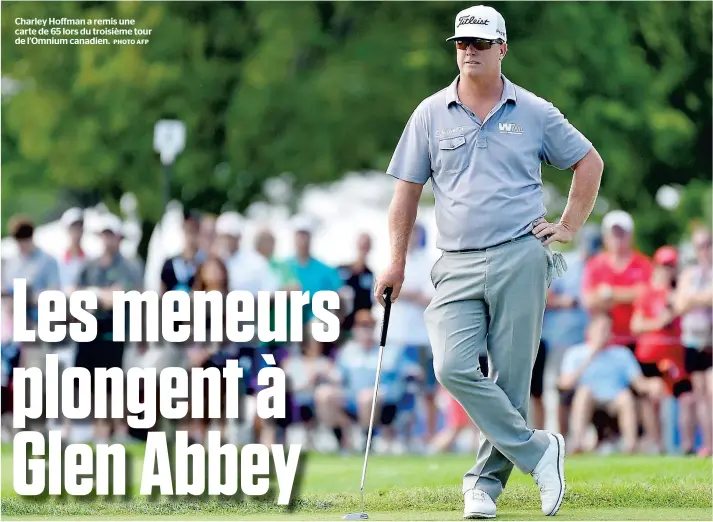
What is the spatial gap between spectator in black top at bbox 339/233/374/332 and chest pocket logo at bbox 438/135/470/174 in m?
6.31

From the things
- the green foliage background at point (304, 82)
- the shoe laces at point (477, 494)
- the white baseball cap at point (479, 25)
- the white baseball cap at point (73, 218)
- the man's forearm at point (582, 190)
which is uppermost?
the green foliage background at point (304, 82)

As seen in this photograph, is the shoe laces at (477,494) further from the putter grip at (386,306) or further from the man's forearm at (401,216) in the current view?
the man's forearm at (401,216)

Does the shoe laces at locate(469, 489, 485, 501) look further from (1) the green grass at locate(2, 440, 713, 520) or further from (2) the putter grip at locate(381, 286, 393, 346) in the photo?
(2) the putter grip at locate(381, 286, 393, 346)

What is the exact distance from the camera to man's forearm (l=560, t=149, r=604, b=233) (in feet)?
26.0

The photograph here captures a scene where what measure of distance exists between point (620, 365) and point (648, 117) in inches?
388

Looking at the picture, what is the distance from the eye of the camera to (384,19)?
22.4 meters

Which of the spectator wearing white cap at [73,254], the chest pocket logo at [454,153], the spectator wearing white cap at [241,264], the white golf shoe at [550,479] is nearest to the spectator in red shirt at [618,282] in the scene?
the spectator wearing white cap at [241,264]

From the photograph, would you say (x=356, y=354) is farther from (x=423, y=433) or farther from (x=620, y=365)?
(x=620, y=365)

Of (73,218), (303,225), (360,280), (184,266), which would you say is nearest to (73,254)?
(73,218)

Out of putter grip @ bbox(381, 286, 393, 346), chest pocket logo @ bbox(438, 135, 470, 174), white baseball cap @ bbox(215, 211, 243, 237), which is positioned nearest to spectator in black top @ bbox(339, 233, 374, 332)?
white baseball cap @ bbox(215, 211, 243, 237)

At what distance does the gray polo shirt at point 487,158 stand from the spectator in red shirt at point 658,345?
18.8 ft

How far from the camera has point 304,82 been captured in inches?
888

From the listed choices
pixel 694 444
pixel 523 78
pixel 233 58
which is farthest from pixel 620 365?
pixel 233 58

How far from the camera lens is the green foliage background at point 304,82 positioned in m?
22.0
